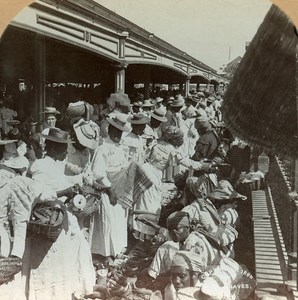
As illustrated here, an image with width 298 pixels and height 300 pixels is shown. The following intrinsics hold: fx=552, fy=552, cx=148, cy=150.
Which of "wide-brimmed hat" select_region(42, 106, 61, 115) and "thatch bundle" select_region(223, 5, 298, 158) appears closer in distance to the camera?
"thatch bundle" select_region(223, 5, 298, 158)

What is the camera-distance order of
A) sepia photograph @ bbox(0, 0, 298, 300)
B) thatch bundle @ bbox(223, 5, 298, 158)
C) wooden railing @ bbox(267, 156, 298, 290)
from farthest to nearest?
sepia photograph @ bbox(0, 0, 298, 300) < wooden railing @ bbox(267, 156, 298, 290) < thatch bundle @ bbox(223, 5, 298, 158)

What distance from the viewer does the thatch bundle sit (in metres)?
1.38

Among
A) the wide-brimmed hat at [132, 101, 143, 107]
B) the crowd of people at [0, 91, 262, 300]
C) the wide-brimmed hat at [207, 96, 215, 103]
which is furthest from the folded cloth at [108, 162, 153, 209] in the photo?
the wide-brimmed hat at [207, 96, 215, 103]

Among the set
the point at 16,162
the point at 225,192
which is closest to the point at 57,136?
the point at 16,162

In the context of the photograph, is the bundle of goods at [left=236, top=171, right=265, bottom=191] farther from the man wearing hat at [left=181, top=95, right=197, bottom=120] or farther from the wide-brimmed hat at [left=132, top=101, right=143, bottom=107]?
the wide-brimmed hat at [left=132, top=101, right=143, bottom=107]

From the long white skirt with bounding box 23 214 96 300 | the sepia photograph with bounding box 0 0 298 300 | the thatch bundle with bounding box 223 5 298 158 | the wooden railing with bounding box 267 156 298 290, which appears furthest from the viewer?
the long white skirt with bounding box 23 214 96 300

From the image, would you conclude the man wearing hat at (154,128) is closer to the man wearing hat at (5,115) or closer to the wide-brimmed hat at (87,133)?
the wide-brimmed hat at (87,133)

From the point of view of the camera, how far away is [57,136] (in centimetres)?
301

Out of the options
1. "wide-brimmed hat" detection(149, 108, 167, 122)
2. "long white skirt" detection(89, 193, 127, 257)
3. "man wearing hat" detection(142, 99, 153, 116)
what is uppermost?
"man wearing hat" detection(142, 99, 153, 116)

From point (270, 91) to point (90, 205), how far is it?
72.3 inches

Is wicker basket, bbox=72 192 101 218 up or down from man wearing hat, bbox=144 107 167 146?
down

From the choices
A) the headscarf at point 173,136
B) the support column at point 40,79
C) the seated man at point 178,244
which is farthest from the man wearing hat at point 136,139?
the support column at point 40,79

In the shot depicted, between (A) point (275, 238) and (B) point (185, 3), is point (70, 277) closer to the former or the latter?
(A) point (275, 238)

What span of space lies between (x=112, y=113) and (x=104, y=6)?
0.58 meters
